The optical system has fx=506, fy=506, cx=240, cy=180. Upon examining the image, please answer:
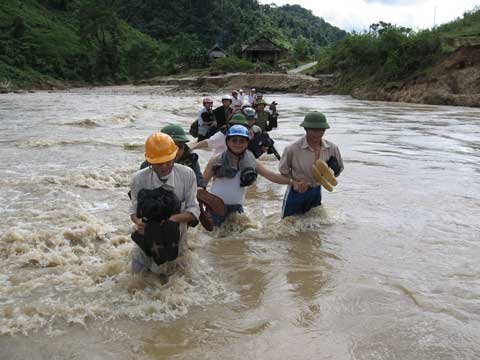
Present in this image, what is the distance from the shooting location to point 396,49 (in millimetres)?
40094

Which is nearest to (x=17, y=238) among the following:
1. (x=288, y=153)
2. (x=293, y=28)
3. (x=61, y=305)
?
(x=61, y=305)

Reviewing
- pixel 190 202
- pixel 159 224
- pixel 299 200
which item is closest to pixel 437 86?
pixel 299 200

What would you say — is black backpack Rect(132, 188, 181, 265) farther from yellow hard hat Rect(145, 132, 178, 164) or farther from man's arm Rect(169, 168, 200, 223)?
yellow hard hat Rect(145, 132, 178, 164)

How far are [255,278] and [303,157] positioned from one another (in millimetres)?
1686

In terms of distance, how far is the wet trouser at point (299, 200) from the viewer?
19.8 ft

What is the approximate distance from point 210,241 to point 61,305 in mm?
2133

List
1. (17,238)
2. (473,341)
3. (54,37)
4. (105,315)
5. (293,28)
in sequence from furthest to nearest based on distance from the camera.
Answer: (293,28), (54,37), (17,238), (105,315), (473,341)

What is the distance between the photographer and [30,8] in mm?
72250

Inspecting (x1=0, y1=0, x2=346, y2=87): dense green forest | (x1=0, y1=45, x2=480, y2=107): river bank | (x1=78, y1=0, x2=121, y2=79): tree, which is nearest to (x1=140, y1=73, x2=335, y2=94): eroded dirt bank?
(x1=0, y1=45, x2=480, y2=107): river bank

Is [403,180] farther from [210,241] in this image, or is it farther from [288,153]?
[210,241]

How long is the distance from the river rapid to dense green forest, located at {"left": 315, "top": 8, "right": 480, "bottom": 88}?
3097 centimetres

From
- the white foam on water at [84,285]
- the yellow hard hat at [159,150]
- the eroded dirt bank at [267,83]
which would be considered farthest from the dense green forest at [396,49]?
the yellow hard hat at [159,150]

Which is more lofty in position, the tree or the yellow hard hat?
the tree

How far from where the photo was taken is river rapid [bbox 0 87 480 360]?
3.55m
